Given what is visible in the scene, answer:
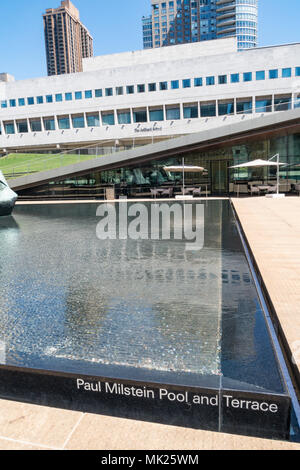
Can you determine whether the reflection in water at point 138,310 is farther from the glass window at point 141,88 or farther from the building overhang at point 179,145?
the glass window at point 141,88

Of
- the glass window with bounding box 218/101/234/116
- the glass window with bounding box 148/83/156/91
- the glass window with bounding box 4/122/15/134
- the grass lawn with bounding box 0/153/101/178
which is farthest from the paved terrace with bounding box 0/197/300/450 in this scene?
the glass window with bounding box 4/122/15/134

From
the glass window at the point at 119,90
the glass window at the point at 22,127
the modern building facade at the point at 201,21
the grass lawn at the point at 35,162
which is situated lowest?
the grass lawn at the point at 35,162

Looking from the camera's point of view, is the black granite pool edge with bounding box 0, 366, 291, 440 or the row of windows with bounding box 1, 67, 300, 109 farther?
the row of windows with bounding box 1, 67, 300, 109

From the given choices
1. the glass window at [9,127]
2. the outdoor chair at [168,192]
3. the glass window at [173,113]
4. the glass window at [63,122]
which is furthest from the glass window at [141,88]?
the outdoor chair at [168,192]

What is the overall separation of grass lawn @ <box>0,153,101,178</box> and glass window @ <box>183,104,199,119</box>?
2308cm

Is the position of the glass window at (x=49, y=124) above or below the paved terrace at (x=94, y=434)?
above

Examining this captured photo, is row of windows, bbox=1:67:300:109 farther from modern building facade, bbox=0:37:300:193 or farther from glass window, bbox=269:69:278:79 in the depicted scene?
modern building facade, bbox=0:37:300:193

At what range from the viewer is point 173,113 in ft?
144

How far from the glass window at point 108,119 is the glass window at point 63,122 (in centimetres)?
524

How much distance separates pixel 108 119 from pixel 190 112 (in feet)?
36.0

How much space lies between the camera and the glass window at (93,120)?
46.6 metres

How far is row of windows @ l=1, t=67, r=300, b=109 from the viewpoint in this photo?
4103 centimetres

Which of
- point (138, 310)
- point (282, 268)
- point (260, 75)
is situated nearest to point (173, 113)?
point (260, 75)
